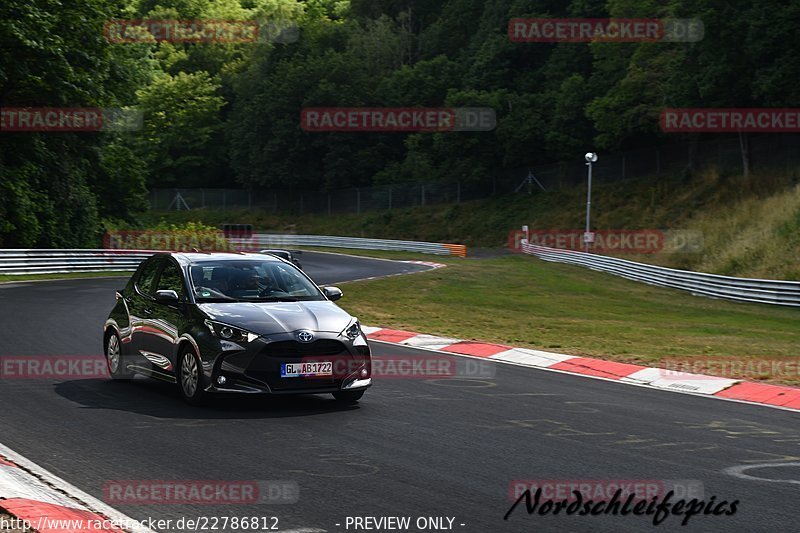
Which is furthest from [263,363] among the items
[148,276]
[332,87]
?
[332,87]

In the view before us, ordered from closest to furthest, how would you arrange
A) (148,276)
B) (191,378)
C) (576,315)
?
1. (191,378)
2. (148,276)
3. (576,315)

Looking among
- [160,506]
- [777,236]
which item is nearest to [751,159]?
[777,236]

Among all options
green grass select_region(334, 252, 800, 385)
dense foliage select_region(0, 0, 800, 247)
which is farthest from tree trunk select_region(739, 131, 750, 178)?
green grass select_region(334, 252, 800, 385)

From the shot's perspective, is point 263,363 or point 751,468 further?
point 263,363

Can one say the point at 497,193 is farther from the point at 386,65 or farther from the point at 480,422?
the point at 480,422

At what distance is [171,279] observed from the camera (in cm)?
1164

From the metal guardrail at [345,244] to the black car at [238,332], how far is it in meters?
48.1

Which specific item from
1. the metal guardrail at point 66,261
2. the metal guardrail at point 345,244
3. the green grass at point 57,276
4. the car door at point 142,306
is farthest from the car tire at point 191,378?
the metal guardrail at point 345,244

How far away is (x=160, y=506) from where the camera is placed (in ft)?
21.9

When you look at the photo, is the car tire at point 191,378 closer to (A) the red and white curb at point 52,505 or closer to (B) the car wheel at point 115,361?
(B) the car wheel at point 115,361

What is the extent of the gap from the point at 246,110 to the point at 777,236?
59379 millimetres

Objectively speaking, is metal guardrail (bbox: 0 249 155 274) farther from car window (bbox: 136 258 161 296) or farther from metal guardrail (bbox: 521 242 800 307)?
car window (bbox: 136 258 161 296)

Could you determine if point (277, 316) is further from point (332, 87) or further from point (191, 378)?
point (332, 87)

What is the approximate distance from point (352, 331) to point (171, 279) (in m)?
2.45
